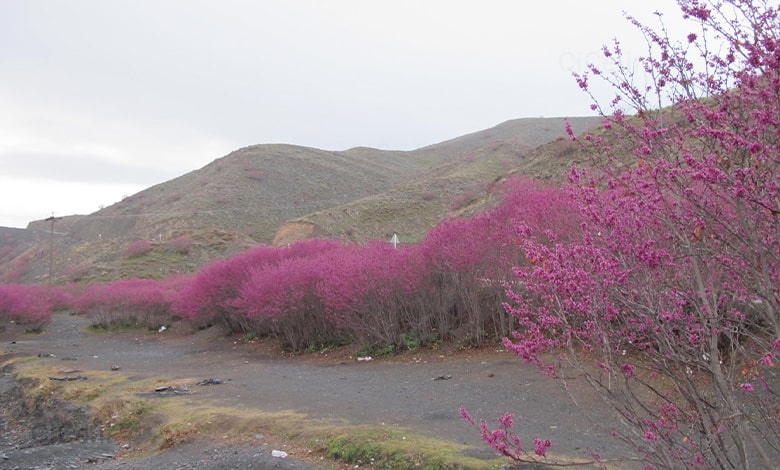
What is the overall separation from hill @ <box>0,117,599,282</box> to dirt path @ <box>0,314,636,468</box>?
57.1 ft

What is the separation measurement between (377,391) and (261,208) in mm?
52253

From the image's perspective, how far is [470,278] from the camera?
12.8 meters

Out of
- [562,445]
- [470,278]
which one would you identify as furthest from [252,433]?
[470,278]

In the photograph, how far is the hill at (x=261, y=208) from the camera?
43.9 metres

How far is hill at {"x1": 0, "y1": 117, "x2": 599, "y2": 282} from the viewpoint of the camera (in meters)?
43.9

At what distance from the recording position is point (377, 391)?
10461 millimetres

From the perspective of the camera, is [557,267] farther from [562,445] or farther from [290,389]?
[290,389]

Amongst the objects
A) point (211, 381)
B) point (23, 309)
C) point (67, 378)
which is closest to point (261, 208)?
point (23, 309)

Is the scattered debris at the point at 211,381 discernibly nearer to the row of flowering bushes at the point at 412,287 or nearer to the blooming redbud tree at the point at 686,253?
the row of flowering bushes at the point at 412,287

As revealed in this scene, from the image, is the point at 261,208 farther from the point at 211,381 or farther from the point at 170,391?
the point at 170,391

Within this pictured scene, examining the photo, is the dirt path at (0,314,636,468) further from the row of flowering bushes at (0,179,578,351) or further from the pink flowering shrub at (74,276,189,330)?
the pink flowering shrub at (74,276,189,330)

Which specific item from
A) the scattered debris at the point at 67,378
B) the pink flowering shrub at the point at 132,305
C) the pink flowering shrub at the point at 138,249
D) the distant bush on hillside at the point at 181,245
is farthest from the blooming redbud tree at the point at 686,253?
the pink flowering shrub at the point at 138,249

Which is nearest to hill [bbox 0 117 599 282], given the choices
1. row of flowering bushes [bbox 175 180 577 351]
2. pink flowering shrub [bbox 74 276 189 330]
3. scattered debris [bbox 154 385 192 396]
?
pink flowering shrub [bbox 74 276 189 330]

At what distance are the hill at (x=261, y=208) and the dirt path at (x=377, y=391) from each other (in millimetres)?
17413
